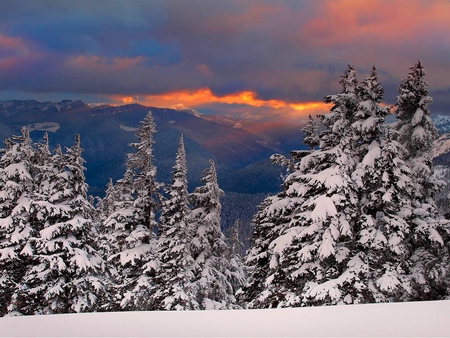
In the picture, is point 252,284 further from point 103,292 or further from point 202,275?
point 103,292

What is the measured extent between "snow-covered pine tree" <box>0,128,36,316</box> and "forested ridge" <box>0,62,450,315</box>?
0.20 ft

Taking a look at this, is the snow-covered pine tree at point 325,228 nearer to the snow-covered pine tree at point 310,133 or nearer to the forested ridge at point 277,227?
the forested ridge at point 277,227

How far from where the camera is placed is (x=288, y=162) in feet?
54.6

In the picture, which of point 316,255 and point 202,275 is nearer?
point 316,255

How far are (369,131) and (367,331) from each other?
1004 centimetres

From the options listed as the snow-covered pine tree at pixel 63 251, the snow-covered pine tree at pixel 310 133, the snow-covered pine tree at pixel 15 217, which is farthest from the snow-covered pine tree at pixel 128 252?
the snow-covered pine tree at pixel 310 133

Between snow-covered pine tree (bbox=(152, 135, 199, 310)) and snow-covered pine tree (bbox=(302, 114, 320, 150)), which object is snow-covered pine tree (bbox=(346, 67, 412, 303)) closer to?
snow-covered pine tree (bbox=(302, 114, 320, 150))

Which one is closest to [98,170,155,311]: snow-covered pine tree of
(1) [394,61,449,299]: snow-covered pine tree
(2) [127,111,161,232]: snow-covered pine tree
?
(2) [127,111,161,232]: snow-covered pine tree

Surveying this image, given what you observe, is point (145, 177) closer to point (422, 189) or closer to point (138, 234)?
point (138, 234)

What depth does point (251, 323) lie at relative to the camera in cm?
381

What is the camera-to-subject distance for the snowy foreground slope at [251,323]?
11.6 ft

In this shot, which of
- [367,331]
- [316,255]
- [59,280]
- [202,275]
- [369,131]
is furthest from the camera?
[202,275]

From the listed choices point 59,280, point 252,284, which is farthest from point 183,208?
point 59,280

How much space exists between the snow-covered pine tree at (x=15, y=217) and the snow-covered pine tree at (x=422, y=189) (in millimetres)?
16338
